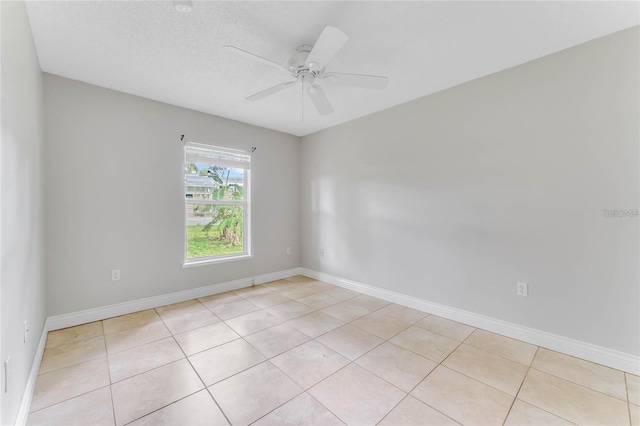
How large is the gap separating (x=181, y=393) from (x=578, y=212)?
3.16 m

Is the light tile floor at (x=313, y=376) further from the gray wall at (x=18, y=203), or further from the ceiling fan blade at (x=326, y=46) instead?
the ceiling fan blade at (x=326, y=46)

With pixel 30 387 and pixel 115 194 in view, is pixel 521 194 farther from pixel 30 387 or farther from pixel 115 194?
pixel 115 194

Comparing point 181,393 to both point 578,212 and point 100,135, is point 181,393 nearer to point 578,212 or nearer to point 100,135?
point 100,135

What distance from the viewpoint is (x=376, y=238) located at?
3.49 m

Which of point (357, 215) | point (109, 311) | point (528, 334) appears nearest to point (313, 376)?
point (528, 334)

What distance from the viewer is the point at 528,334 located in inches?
91.1

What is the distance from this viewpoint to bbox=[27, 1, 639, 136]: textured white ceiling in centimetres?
171

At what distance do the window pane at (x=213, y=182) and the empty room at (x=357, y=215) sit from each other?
4cm

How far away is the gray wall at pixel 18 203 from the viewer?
1.25 metres

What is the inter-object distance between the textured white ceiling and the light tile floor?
2.43 meters

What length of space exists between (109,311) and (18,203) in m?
1.76

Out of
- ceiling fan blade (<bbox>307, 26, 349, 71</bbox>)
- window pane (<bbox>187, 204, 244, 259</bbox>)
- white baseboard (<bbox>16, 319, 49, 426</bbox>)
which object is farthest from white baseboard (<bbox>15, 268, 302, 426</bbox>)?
ceiling fan blade (<bbox>307, 26, 349, 71</bbox>)

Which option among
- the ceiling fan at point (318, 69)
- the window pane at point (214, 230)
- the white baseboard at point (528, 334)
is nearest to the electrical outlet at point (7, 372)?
the ceiling fan at point (318, 69)

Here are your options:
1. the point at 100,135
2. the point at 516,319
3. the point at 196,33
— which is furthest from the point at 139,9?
the point at 516,319
